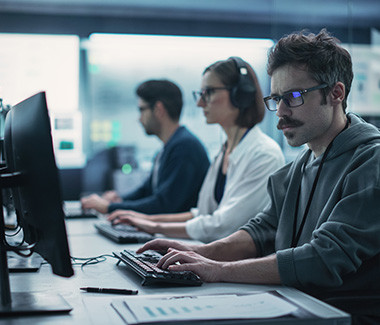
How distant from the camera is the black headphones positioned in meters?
2.20

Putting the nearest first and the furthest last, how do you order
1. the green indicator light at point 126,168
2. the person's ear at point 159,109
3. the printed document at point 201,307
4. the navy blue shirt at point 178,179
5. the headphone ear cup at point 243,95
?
1. the printed document at point 201,307
2. the headphone ear cup at point 243,95
3. the navy blue shirt at point 178,179
4. the person's ear at point 159,109
5. the green indicator light at point 126,168

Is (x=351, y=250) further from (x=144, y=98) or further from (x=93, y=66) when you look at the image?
(x=93, y=66)

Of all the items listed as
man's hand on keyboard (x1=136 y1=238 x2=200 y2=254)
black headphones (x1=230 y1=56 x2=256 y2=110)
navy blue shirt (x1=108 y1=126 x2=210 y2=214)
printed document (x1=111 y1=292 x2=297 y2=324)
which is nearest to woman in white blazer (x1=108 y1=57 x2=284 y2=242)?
black headphones (x1=230 y1=56 x2=256 y2=110)

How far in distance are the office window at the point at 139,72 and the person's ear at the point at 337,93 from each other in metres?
3.93

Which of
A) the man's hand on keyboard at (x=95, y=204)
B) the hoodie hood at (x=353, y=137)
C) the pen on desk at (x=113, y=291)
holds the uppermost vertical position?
the hoodie hood at (x=353, y=137)

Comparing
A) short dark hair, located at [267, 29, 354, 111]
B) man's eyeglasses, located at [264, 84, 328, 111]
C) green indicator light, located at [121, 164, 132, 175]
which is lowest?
green indicator light, located at [121, 164, 132, 175]

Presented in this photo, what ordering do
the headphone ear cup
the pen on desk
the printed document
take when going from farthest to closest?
the headphone ear cup, the pen on desk, the printed document

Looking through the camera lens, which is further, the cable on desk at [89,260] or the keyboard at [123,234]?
the keyboard at [123,234]

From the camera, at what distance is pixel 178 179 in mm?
2725

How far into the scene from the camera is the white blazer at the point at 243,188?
1.92m

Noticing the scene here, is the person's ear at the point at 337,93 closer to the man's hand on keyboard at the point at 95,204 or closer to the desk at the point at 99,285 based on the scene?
the desk at the point at 99,285

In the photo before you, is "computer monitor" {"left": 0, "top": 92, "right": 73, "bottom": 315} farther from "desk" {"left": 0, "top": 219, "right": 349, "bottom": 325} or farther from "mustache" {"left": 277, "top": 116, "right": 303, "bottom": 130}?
"mustache" {"left": 277, "top": 116, "right": 303, "bottom": 130}

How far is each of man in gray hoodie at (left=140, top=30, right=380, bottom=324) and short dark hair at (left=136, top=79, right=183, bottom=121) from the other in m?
1.48

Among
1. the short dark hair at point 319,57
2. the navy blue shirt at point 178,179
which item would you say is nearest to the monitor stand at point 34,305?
the short dark hair at point 319,57
